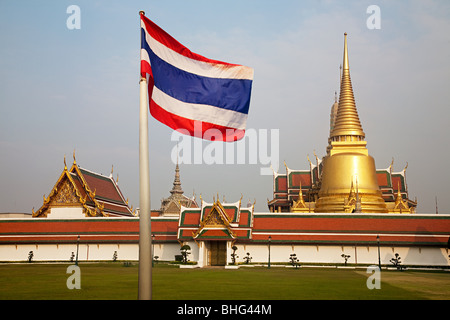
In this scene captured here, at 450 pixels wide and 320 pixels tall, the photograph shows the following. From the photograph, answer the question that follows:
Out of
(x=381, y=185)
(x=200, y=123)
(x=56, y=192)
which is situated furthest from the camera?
(x=381, y=185)

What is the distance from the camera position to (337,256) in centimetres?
4303

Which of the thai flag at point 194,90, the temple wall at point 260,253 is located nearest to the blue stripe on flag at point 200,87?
the thai flag at point 194,90

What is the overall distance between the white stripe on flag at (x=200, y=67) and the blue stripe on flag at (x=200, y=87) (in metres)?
0.09

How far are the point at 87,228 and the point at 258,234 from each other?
17.1 m

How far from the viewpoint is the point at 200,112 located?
11.0 m

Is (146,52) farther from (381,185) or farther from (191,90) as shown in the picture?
(381,185)

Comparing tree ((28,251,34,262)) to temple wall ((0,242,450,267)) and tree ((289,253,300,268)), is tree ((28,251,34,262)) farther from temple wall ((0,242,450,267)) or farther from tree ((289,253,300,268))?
tree ((289,253,300,268))

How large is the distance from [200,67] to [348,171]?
1916 inches

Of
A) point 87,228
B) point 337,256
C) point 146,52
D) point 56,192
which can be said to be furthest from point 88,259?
point 146,52

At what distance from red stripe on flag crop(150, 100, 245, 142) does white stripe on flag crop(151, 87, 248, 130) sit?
0.27ft

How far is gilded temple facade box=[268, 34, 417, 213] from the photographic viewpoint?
55000 mm

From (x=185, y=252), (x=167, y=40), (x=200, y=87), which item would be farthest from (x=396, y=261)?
(x=167, y=40)
